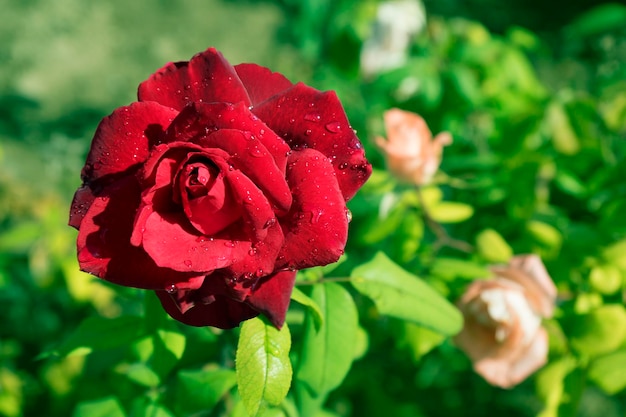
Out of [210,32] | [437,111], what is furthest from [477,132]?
[210,32]

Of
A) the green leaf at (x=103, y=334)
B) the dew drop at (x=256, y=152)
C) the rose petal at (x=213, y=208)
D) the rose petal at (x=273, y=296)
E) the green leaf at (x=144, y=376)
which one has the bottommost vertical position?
the green leaf at (x=144, y=376)

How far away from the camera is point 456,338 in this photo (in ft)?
3.52

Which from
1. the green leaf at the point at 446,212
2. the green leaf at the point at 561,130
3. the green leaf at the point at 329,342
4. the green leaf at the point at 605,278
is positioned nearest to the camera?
the green leaf at the point at 329,342

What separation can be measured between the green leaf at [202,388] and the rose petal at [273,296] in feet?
0.86

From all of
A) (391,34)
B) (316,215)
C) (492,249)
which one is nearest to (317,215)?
(316,215)

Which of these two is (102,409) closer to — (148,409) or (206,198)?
(148,409)

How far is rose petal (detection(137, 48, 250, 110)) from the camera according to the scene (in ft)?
2.15

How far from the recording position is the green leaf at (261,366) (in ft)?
2.27

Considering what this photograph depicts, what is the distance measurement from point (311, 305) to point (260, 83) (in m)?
0.25

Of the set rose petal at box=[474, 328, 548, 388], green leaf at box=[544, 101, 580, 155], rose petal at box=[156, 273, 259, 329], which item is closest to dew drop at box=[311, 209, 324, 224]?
rose petal at box=[156, 273, 259, 329]

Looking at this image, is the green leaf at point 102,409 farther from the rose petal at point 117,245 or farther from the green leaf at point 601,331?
the green leaf at point 601,331

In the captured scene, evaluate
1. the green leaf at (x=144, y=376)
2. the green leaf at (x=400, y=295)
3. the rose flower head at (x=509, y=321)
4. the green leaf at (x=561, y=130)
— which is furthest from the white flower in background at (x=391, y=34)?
the green leaf at (x=144, y=376)

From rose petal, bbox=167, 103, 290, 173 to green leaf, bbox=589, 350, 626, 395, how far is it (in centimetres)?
66

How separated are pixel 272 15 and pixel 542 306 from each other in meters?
3.75
